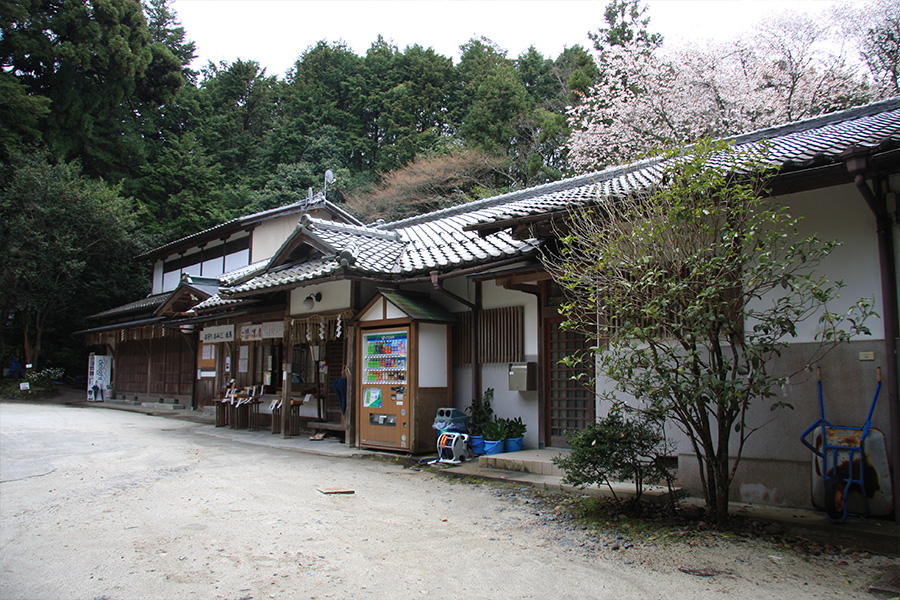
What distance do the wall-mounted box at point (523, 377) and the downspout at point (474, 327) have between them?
845mm

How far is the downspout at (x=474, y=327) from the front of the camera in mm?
10852

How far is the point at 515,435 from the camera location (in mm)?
10055

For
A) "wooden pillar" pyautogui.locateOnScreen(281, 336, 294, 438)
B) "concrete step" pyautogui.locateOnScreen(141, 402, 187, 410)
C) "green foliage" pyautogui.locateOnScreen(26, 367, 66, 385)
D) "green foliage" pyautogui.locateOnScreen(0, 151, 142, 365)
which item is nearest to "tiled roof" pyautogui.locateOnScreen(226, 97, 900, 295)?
"wooden pillar" pyautogui.locateOnScreen(281, 336, 294, 438)

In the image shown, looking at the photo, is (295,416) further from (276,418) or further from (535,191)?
(535,191)

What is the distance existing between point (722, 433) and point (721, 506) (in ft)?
2.35

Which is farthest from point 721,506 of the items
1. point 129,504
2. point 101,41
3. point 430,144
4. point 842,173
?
point 101,41

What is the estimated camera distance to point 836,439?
236 inches

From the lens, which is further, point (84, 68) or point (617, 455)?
point (84, 68)

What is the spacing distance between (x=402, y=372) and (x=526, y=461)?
10.2 feet

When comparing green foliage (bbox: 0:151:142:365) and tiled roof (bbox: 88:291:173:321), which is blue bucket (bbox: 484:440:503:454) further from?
green foliage (bbox: 0:151:142:365)

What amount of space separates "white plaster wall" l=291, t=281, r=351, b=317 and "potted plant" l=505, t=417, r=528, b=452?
442 centimetres

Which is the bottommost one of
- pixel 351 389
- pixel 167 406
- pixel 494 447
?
pixel 167 406

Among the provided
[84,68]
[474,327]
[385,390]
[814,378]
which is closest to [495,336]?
[474,327]

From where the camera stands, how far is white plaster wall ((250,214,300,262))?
22656 mm
